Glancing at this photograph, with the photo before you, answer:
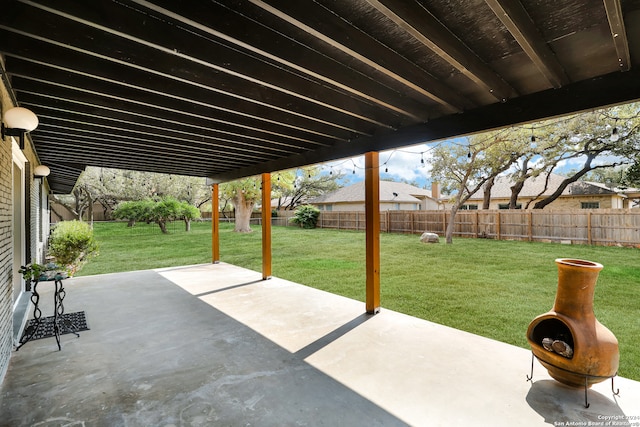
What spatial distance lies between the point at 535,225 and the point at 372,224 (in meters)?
11.0

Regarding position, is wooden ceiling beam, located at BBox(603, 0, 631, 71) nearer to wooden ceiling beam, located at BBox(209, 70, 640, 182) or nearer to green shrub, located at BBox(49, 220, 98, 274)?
wooden ceiling beam, located at BBox(209, 70, 640, 182)

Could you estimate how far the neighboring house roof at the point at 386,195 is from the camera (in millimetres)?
24438

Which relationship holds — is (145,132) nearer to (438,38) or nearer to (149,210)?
(438,38)

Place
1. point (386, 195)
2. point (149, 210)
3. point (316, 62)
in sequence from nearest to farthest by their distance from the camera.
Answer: point (316, 62) → point (149, 210) → point (386, 195)

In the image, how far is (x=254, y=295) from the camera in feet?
17.5

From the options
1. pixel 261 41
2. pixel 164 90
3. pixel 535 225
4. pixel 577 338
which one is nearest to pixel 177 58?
pixel 164 90

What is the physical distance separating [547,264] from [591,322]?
686 cm

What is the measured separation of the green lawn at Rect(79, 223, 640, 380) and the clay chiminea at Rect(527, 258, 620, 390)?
3.97ft

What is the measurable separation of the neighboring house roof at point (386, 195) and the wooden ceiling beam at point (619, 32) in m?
21.4

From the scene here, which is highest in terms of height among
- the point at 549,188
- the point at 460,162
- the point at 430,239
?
the point at 460,162

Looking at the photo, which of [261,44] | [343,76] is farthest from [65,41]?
[343,76]

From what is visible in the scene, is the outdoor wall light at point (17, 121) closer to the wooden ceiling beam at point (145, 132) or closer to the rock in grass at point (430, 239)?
the wooden ceiling beam at point (145, 132)

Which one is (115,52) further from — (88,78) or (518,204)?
(518,204)

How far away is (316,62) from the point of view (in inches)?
92.5
